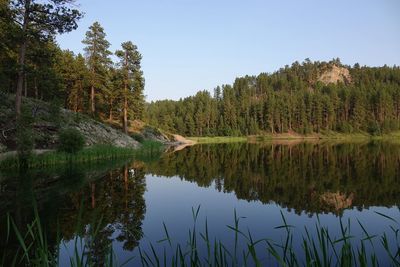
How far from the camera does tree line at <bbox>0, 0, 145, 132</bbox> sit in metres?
21.7

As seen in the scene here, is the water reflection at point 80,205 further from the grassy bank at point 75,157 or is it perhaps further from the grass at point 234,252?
the grassy bank at point 75,157

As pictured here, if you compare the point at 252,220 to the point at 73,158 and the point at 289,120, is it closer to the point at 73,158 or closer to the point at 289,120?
the point at 73,158

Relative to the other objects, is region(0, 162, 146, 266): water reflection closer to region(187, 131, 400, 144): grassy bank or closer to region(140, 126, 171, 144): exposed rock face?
region(140, 126, 171, 144): exposed rock face

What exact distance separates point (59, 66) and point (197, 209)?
5421cm

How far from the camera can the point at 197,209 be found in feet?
32.7

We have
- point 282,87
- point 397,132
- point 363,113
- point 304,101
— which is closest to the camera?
point 397,132

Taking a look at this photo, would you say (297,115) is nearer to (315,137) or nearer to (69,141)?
(315,137)

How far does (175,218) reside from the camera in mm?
11219

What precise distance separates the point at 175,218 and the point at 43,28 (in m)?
18.3

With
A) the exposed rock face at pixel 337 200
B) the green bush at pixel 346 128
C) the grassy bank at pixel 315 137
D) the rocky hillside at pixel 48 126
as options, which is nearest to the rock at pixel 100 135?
the rocky hillside at pixel 48 126

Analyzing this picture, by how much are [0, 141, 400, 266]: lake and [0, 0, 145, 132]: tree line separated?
800cm

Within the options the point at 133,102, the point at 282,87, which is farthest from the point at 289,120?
the point at 133,102

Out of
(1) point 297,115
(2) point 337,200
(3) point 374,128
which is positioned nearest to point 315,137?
(1) point 297,115

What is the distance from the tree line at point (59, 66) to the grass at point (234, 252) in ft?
54.8
